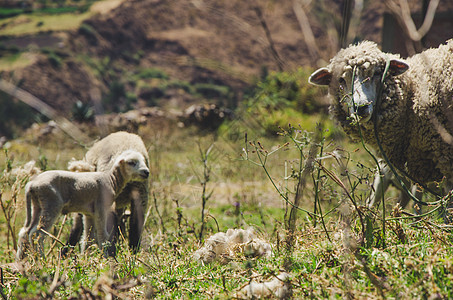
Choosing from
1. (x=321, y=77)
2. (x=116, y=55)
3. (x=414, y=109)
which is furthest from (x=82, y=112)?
(x=116, y=55)

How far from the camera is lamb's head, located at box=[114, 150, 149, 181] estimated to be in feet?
13.2

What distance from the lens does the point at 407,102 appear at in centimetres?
357

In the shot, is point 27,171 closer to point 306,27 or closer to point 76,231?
point 76,231

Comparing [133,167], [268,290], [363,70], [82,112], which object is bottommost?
[268,290]

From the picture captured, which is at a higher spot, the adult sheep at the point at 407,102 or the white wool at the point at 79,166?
the adult sheep at the point at 407,102

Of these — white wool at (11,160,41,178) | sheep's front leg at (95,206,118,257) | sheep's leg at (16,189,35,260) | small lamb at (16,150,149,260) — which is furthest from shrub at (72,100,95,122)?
sheep's leg at (16,189,35,260)

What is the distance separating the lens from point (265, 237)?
3.58m

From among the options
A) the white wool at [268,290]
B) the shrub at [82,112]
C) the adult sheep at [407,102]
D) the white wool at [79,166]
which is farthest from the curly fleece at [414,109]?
the shrub at [82,112]

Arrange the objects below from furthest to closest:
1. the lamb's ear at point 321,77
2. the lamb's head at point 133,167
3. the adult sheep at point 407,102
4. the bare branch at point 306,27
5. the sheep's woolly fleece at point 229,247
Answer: the lamb's head at point 133,167
the lamb's ear at point 321,77
the adult sheep at point 407,102
the sheep's woolly fleece at point 229,247
the bare branch at point 306,27

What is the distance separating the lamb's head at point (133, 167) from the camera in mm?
4027

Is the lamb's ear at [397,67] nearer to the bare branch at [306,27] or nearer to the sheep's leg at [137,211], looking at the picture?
the bare branch at [306,27]

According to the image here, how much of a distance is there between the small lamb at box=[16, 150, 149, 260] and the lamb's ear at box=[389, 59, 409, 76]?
2332 mm

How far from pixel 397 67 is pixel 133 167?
247 centimetres

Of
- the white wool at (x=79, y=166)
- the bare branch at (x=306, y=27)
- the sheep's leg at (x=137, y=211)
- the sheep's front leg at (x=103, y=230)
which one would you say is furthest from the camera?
the sheep's leg at (x=137, y=211)
